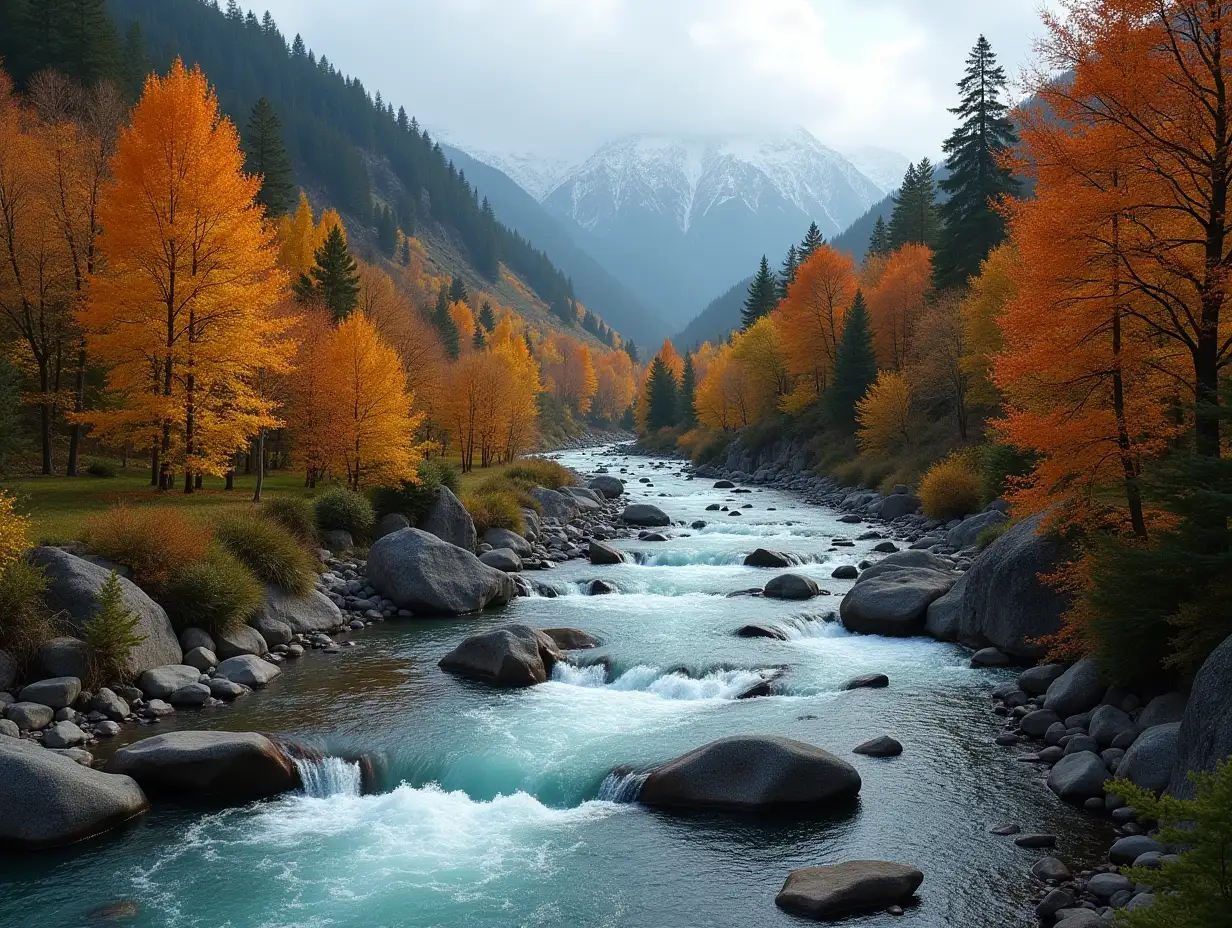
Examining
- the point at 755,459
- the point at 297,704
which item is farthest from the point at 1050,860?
the point at 755,459

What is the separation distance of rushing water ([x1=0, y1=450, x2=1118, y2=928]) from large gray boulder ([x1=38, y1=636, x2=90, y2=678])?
1932 millimetres

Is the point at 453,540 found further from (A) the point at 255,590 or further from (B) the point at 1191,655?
(B) the point at 1191,655

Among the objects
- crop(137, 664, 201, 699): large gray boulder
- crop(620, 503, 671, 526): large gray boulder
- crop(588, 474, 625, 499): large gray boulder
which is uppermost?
crop(588, 474, 625, 499): large gray boulder

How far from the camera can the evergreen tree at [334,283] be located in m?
50.5

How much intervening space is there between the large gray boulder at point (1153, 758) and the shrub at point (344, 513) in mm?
22900

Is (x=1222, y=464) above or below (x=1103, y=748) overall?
above

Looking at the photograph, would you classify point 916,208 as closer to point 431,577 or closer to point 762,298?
point 762,298

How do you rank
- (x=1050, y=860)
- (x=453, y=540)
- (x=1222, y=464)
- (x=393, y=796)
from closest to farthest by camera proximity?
(x=1050, y=860)
(x=1222, y=464)
(x=393, y=796)
(x=453, y=540)

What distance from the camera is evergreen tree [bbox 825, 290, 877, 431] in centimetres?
5722

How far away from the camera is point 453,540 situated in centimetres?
3052

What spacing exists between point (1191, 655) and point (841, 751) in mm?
5324

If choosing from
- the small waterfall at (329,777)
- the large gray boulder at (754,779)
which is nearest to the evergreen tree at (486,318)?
the small waterfall at (329,777)

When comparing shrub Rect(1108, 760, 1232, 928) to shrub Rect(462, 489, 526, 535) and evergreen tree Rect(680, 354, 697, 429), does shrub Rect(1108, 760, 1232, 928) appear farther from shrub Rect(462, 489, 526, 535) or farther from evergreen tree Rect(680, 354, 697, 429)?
evergreen tree Rect(680, 354, 697, 429)

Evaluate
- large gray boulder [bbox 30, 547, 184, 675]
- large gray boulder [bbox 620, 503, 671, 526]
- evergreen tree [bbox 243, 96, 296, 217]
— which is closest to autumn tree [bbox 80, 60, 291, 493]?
large gray boulder [bbox 30, 547, 184, 675]
